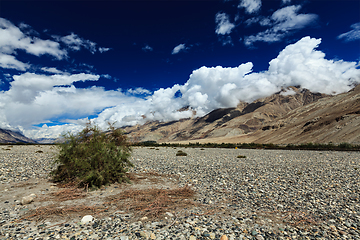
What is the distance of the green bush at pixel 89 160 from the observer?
1020 centimetres

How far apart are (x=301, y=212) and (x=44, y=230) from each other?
30.6ft

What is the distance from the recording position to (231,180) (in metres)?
12.4

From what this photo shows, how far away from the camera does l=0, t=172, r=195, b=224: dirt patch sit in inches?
265

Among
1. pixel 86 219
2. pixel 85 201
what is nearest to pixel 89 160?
pixel 85 201

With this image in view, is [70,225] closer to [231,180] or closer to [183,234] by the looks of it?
[183,234]

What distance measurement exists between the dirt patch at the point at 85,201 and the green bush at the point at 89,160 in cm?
59

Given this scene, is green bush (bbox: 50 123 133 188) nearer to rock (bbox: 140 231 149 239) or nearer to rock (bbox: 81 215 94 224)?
rock (bbox: 81 215 94 224)

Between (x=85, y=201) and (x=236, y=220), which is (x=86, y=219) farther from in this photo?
(x=236, y=220)

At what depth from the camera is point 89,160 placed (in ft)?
35.4

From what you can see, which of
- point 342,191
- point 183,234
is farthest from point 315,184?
point 183,234

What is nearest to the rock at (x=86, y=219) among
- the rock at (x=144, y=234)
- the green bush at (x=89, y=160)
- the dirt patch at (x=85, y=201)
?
the dirt patch at (x=85, y=201)

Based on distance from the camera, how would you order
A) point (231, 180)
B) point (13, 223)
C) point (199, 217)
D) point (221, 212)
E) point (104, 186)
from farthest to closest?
1. point (231, 180)
2. point (104, 186)
3. point (221, 212)
4. point (199, 217)
5. point (13, 223)

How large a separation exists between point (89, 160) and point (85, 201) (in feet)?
10.4

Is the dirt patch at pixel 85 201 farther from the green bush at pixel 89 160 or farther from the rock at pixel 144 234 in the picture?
the rock at pixel 144 234
